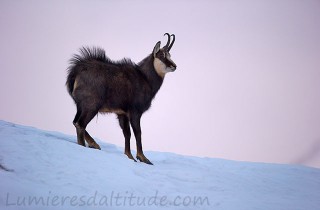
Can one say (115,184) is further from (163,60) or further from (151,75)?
(163,60)

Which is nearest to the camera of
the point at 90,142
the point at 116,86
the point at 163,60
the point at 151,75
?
the point at 116,86

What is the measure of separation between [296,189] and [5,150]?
646 centimetres

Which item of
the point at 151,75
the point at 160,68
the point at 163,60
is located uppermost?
the point at 163,60

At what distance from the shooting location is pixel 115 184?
7.29 m

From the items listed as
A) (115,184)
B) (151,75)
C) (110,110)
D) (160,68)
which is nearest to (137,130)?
(110,110)

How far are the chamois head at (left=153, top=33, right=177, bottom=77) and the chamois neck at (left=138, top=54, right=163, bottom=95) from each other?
0.35 ft

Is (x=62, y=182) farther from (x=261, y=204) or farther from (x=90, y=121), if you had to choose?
(x=261, y=204)

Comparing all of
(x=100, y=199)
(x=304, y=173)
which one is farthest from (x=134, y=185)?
(x=304, y=173)

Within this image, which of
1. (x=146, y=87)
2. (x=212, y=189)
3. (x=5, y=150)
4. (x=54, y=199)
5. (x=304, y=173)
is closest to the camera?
(x=54, y=199)

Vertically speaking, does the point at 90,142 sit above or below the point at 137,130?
below

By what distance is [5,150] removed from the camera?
7.42 meters

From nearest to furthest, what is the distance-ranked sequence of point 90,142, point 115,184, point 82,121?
point 115,184 < point 82,121 < point 90,142

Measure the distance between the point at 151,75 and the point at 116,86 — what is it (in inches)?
49.2

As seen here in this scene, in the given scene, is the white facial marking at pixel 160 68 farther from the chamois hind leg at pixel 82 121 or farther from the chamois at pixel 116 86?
the chamois hind leg at pixel 82 121
